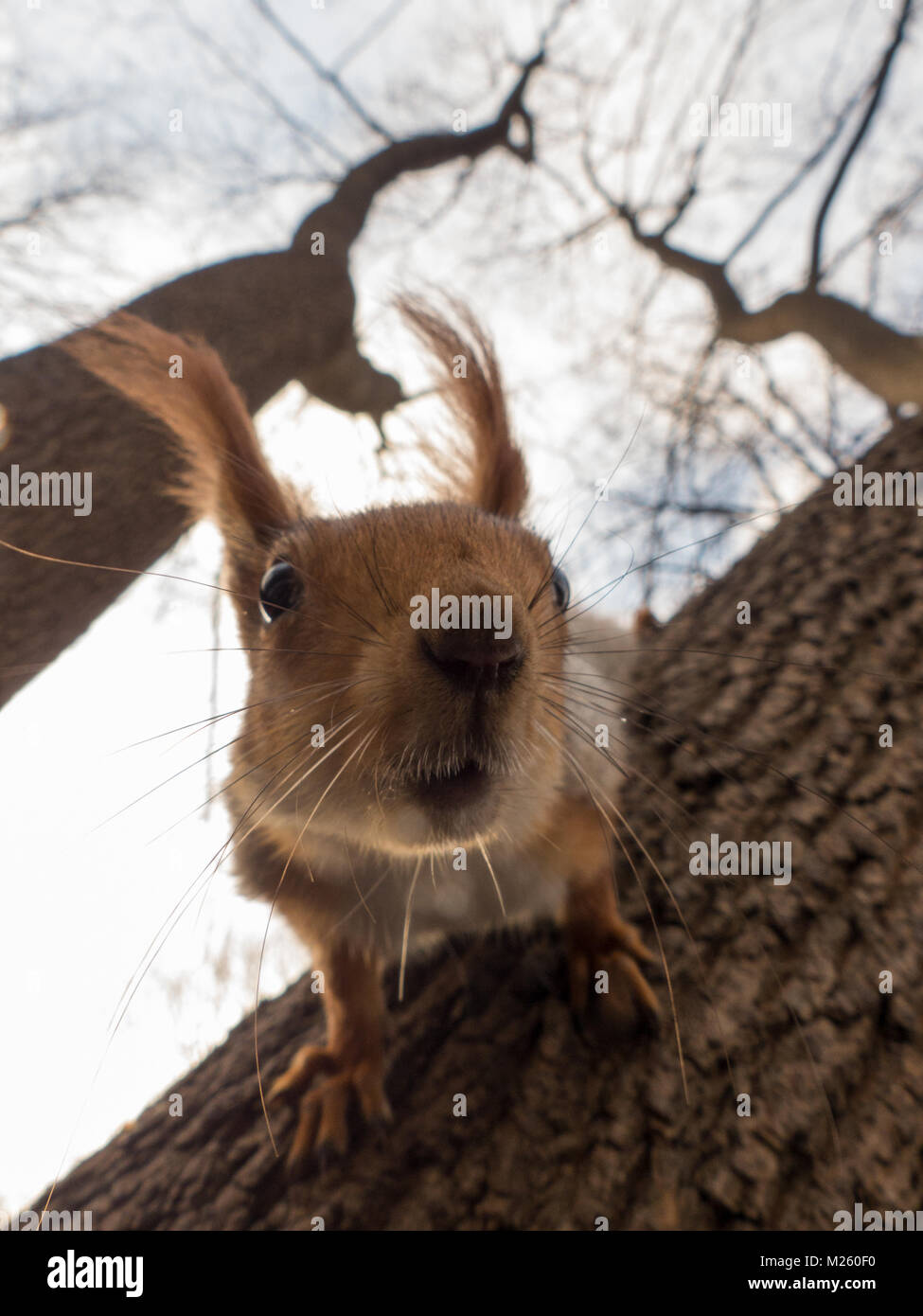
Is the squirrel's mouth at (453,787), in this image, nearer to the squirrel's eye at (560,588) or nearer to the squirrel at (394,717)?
the squirrel at (394,717)

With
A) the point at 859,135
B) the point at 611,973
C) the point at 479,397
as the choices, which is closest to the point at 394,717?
the point at 611,973

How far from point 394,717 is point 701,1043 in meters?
0.66

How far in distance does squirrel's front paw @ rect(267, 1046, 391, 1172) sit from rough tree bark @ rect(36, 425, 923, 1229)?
3 cm

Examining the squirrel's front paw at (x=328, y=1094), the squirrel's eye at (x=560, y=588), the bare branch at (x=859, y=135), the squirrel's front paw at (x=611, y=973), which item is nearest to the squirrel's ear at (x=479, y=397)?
the squirrel's eye at (x=560, y=588)

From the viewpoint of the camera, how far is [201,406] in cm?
130

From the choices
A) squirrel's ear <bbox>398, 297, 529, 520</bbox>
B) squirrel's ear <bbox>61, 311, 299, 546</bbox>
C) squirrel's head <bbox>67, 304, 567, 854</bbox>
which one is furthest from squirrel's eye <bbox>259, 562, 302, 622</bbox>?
squirrel's ear <bbox>398, 297, 529, 520</bbox>

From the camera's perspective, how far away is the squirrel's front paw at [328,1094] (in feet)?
3.62

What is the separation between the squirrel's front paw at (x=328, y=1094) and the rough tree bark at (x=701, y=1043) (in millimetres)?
31

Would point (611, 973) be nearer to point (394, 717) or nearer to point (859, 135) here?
point (394, 717)

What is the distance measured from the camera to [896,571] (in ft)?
5.05

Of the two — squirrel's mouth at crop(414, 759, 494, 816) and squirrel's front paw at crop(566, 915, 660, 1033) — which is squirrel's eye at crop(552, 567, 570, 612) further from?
squirrel's front paw at crop(566, 915, 660, 1033)

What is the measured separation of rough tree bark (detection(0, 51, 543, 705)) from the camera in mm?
1548
